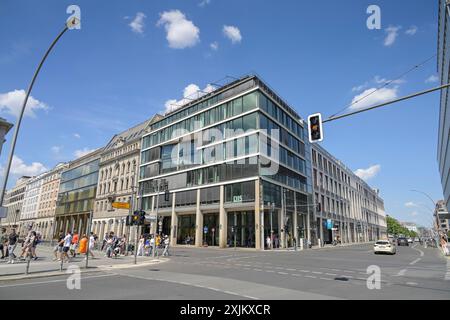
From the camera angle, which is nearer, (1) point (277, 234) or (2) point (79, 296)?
(2) point (79, 296)

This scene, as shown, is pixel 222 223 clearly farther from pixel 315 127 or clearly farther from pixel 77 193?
pixel 77 193

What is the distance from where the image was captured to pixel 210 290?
934 centimetres

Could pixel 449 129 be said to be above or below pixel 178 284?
above

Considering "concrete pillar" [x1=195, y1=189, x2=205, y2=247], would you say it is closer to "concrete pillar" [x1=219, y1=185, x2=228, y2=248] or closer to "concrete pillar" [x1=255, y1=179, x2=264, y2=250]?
"concrete pillar" [x1=219, y1=185, x2=228, y2=248]

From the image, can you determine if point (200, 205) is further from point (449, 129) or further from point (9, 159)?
point (449, 129)

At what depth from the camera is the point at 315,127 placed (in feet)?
40.1

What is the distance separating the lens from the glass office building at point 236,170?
40000 mm

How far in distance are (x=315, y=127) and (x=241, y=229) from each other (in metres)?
30.9

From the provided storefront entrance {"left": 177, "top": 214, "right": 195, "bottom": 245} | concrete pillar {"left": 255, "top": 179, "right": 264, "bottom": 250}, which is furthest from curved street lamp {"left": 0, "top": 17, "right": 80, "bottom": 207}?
storefront entrance {"left": 177, "top": 214, "right": 195, "bottom": 245}

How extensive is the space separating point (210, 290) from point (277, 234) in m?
A: 33.3

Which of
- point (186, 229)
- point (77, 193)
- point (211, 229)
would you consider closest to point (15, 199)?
point (77, 193)

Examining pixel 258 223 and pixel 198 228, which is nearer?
pixel 258 223
